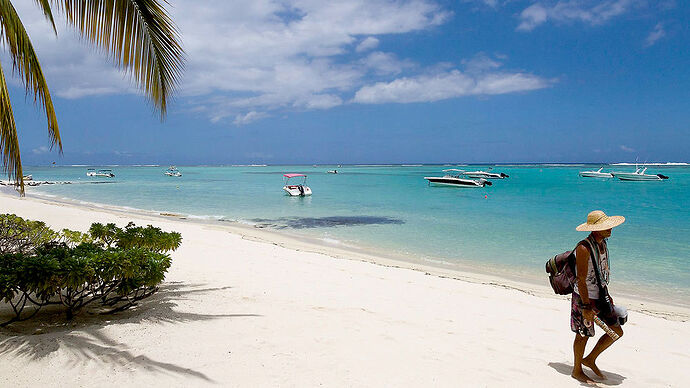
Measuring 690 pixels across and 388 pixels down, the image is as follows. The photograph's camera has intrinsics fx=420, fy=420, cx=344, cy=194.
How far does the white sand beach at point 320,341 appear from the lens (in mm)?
3555

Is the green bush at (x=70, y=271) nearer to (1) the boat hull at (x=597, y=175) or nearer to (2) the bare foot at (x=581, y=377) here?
(2) the bare foot at (x=581, y=377)

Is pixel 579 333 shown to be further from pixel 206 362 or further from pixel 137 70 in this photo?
pixel 137 70

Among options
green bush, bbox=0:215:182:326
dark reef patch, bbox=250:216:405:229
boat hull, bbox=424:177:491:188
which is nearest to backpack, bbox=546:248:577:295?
green bush, bbox=0:215:182:326

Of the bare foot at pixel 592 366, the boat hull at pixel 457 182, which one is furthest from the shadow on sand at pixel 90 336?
the boat hull at pixel 457 182

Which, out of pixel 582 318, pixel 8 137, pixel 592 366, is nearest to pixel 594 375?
pixel 592 366

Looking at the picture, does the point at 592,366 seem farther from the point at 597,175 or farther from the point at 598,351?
the point at 597,175

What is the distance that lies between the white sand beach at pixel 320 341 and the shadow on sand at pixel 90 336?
0.05 ft

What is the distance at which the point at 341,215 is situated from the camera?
25172mm

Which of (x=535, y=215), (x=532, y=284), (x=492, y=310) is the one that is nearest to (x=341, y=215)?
(x=535, y=215)

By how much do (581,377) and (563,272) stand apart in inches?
44.5

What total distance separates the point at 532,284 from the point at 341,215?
51.8 ft

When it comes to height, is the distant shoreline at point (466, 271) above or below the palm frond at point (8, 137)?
below

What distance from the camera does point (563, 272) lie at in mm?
3826

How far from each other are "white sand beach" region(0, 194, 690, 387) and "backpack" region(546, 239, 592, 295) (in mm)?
941
